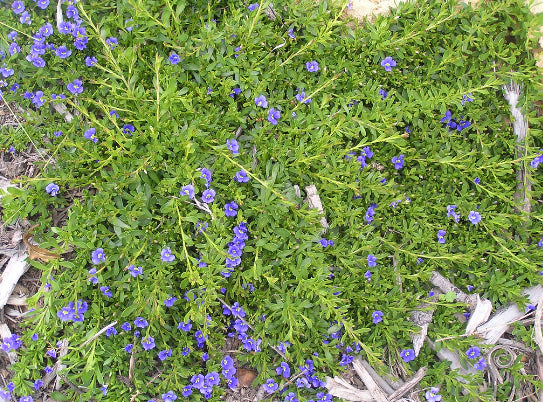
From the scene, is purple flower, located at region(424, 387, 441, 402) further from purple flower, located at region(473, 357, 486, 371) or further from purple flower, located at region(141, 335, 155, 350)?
purple flower, located at region(141, 335, 155, 350)

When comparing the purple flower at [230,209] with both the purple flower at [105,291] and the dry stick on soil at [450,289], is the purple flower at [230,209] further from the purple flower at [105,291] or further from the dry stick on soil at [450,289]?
the dry stick on soil at [450,289]

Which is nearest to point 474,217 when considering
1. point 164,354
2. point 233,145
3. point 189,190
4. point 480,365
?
point 480,365

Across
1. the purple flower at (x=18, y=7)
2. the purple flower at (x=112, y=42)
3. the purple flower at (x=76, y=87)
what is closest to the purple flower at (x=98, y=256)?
the purple flower at (x=76, y=87)

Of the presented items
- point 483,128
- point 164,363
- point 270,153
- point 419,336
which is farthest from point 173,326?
point 483,128

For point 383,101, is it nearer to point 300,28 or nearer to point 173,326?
point 300,28

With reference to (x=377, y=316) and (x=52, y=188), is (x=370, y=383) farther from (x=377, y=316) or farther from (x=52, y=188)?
(x=52, y=188)

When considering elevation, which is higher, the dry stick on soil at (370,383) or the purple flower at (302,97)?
the purple flower at (302,97)

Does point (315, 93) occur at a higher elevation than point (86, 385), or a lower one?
higher
